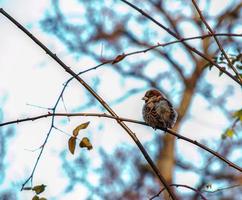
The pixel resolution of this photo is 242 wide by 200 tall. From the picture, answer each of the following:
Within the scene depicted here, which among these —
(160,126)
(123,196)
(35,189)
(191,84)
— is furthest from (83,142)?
(191,84)

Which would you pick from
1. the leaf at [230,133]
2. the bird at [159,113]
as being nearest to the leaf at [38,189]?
the leaf at [230,133]

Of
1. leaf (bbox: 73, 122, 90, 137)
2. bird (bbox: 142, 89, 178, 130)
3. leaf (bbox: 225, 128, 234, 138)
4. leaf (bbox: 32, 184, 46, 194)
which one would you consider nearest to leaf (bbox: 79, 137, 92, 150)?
leaf (bbox: 73, 122, 90, 137)

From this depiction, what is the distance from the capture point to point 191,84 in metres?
11.5

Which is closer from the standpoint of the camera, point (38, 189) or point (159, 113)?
point (38, 189)

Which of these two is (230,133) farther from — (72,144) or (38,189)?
(38,189)

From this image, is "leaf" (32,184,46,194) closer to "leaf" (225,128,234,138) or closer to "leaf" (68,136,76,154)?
"leaf" (68,136,76,154)

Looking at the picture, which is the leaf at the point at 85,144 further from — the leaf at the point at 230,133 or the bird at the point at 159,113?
the bird at the point at 159,113

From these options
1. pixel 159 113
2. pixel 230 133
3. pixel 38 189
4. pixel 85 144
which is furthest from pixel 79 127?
pixel 159 113

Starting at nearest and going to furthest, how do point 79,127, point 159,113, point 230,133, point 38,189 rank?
1. point 38,189
2. point 79,127
3. point 230,133
4. point 159,113

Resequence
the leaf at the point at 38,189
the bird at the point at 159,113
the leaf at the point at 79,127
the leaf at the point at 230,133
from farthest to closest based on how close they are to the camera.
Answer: the bird at the point at 159,113, the leaf at the point at 230,133, the leaf at the point at 79,127, the leaf at the point at 38,189

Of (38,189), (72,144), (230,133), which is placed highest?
(230,133)

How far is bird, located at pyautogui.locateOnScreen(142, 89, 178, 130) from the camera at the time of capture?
3.29 meters

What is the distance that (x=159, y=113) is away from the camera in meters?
3.34

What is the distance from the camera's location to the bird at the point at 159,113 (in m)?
3.29
